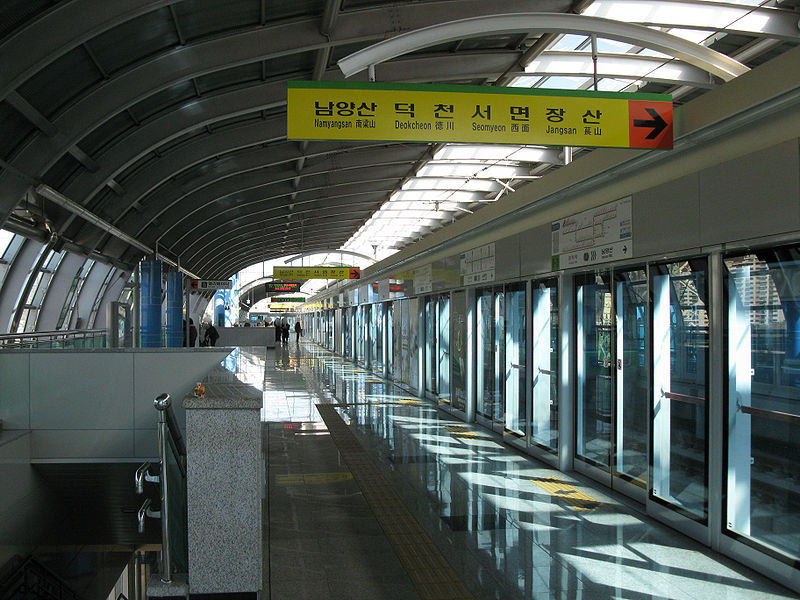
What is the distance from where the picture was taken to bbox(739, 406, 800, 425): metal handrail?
4061mm

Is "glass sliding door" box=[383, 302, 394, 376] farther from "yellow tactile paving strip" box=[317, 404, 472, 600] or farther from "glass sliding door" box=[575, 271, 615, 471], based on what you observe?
"glass sliding door" box=[575, 271, 615, 471]

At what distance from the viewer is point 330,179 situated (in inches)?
753

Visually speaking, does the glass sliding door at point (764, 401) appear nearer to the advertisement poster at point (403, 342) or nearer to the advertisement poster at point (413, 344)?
the advertisement poster at point (413, 344)

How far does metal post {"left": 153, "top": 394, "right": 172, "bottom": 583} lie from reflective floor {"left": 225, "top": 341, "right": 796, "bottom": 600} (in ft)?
1.98

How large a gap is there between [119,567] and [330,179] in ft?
42.6

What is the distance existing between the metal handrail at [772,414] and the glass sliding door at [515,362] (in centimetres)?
367

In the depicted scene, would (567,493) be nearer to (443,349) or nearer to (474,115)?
(474,115)

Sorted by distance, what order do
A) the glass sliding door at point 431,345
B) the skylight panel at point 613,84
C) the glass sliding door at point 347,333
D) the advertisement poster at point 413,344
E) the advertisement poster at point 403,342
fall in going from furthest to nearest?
the glass sliding door at point 347,333 → the advertisement poster at point 403,342 → the advertisement poster at point 413,344 → the glass sliding door at point 431,345 → the skylight panel at point 613,84

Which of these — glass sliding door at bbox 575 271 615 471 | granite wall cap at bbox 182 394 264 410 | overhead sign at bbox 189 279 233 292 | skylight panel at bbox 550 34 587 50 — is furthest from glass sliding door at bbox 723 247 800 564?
overhead sign at bbox 189 279 233 292

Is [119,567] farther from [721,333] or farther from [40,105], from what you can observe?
[721,333]

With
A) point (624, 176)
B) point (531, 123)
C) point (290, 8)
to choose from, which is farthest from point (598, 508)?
point (290, 8)

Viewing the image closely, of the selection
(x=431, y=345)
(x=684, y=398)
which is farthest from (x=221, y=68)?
(x=684, y=398)

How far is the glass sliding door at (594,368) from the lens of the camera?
637 centimetres

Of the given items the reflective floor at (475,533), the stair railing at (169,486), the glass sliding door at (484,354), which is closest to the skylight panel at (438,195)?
the glass sliding door at (484,354)
